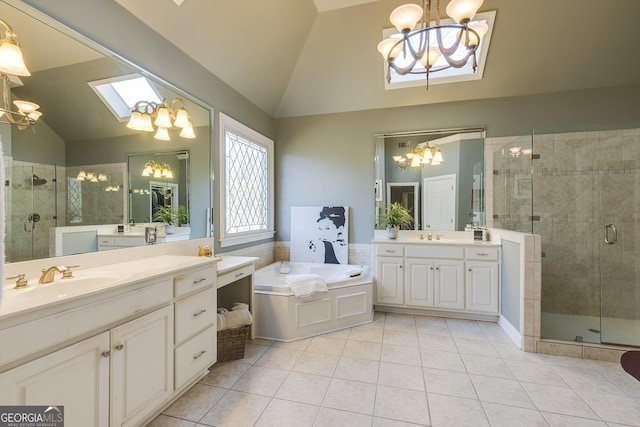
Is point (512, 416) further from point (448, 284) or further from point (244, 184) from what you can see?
point (244, 184)

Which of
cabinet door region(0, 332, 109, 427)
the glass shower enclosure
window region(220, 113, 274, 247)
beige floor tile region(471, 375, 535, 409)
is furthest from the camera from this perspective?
window region(220, 113, 274, 247)

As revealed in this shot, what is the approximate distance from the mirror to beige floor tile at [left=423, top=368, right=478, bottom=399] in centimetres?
186

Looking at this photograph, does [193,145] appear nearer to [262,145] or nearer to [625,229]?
[262,145]

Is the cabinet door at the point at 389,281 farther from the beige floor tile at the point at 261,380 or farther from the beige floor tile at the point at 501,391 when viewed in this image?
the beige floor tile at the point at 261,380

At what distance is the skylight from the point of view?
1831 millimetres

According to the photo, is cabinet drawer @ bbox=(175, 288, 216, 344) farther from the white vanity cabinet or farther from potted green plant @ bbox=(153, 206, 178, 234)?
the white vanity cabinet

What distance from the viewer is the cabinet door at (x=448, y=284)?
3104 millimetres

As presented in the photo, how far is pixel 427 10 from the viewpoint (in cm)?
188

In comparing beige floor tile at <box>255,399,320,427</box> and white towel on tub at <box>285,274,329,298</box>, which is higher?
white towel on tub at <box>285,274,329,298</box>

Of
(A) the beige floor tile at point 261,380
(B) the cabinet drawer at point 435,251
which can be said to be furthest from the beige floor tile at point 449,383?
(B) the cabinet drawer at point 435,251

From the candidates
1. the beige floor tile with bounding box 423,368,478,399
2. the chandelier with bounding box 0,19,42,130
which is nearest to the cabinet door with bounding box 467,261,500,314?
the beige floor tile with bounding box 423,368,478,399

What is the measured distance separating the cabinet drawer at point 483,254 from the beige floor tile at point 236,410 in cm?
253

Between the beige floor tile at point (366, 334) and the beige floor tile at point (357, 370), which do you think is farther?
the beige floor tile at point (366, 334)

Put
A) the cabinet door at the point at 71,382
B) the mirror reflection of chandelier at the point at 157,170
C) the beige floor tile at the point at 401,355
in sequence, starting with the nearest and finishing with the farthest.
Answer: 1. the cabinet door at the point at 71,382
2. the mirror reflection of chandelier at the point at 157,170
3. the beige floor tile at the point at 401,355
